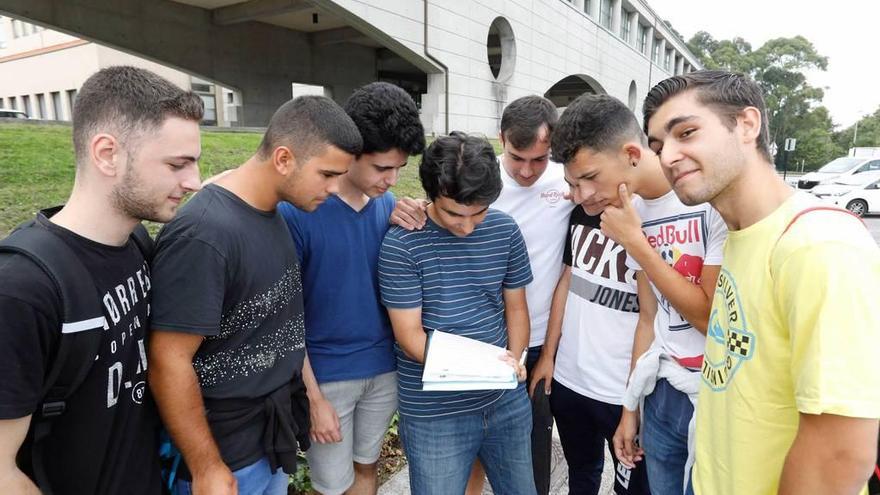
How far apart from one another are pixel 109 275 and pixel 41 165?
5630 millimetres

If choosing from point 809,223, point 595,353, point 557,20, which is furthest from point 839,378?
point 557,20

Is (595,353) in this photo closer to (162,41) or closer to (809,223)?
(809,223)

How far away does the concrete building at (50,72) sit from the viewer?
88.3 feet

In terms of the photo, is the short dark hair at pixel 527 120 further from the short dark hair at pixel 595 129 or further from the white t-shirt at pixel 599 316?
the white t-shirt at pixel 599 316

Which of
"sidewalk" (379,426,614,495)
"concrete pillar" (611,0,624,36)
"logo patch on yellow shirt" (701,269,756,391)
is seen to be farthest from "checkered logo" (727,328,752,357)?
"concrete pillar" (611,0,624,36)

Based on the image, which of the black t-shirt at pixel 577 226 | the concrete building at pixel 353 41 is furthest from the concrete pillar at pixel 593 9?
the black t-shirt at pixel 577 226

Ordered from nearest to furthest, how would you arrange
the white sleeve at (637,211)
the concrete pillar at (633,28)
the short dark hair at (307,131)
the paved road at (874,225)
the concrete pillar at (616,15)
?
the short dark hair at (307,131) < the white sleeve at (637,211) < the paved road at (874,225) < the concrete pillar at (616,15) < the concrete pillar at (633,28)

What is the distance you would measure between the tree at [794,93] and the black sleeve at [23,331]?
177 feet

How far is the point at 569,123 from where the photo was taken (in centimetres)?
199

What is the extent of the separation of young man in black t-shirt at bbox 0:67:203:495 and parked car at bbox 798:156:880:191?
720 inches

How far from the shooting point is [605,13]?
29.6 m

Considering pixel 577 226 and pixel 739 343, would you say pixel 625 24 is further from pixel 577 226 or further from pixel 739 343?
pixel 739 343

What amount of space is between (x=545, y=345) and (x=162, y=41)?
1878 cm

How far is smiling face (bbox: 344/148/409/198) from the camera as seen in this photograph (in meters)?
2.06
